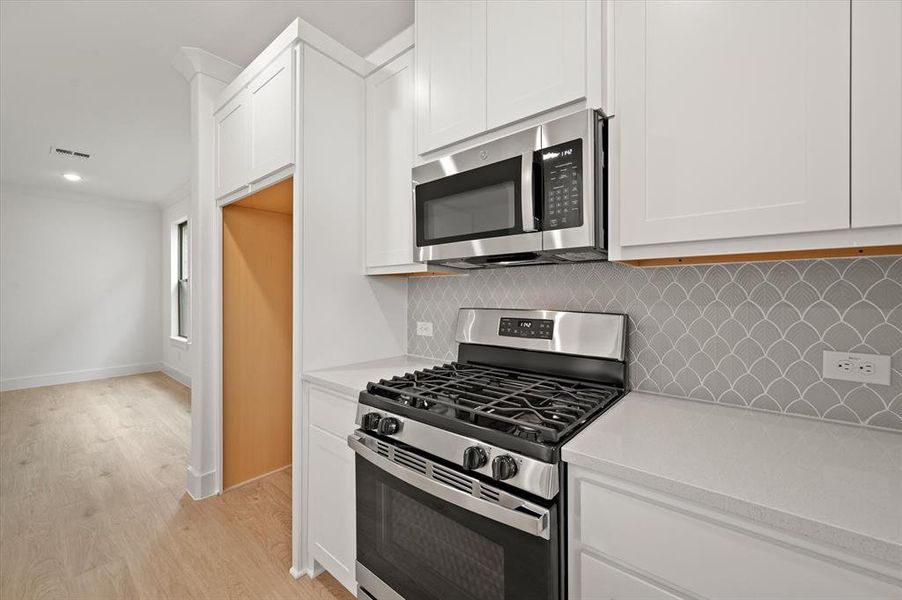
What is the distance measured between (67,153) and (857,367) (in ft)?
19.6

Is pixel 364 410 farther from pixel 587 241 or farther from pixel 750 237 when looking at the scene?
pixel 750 237

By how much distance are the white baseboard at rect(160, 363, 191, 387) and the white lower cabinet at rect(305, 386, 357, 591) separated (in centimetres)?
454

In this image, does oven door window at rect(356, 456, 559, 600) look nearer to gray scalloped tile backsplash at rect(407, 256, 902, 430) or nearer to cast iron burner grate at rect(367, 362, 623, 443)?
cast iron burner grate at rect(367, 362, 623, 443)

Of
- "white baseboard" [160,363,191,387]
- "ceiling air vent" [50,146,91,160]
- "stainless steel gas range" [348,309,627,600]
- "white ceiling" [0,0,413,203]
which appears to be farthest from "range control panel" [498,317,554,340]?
"white baseboard" [160,363,191,387]

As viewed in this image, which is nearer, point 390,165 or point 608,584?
point 608,584

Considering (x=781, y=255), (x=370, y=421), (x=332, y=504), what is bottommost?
(x=332, y=504)

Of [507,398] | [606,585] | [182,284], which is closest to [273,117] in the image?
[507,398]

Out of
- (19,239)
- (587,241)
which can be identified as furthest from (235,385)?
(19,239)

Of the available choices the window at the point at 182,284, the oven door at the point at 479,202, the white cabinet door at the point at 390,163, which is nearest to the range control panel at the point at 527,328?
the oven door at the point at 479,202

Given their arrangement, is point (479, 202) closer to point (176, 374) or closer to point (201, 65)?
point (201, 65)

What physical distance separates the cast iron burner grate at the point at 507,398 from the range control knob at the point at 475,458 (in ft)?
0.24

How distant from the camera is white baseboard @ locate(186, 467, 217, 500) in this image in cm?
244

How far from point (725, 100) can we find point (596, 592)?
3.99 ft

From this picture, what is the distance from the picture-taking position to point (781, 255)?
1.07m
